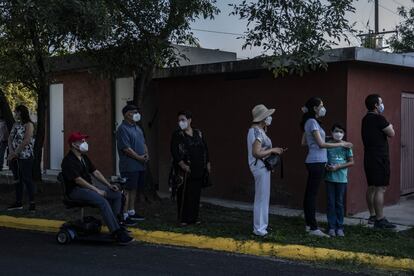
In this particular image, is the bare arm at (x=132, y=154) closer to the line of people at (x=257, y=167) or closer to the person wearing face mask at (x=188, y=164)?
the line of people at (x=257, y=167)

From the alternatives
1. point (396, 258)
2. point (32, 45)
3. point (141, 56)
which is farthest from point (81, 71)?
point (396, 258)

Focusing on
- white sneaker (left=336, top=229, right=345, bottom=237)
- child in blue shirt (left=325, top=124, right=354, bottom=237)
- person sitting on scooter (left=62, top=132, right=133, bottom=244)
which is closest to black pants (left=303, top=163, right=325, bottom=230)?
child in blue shirt (left=325, top=124, right=354, bottom=237)

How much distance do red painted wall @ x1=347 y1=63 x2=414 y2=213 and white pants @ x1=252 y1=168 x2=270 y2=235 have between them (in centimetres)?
248

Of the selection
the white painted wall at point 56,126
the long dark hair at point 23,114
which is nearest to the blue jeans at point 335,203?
the long dark hair at point 23,114

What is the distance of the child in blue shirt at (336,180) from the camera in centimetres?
778

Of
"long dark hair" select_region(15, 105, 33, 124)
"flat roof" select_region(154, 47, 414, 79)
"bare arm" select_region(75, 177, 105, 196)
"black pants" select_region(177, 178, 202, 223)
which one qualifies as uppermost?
"flat roof" select_region(154, 47, 414, 79)

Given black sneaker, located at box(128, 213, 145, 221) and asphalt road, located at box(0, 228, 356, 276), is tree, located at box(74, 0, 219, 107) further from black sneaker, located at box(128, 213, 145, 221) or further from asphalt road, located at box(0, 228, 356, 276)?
asphalt road, located at box(0, 228, 356, 276)

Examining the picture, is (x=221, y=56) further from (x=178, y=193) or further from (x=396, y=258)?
(x=396, y=258)

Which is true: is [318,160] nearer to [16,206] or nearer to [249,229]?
[249,229]

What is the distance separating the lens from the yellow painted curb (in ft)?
21.8

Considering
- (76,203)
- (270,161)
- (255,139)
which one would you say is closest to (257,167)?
(270,161)

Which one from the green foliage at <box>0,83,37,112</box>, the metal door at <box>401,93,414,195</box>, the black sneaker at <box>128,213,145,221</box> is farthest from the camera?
the green foliage at <box>0,83,37,112</box>

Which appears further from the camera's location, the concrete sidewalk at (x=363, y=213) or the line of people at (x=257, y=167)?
the concrete sidewalk at (x=363, y=213)

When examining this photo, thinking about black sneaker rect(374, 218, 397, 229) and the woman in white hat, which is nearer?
the woman in white hat
